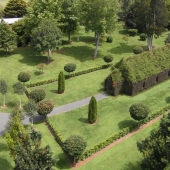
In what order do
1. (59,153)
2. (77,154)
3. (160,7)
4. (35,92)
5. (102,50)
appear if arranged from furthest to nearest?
1. (102,50)
2. (160,7)
3. (35,92)
4. (59,153)
5. (77,154)

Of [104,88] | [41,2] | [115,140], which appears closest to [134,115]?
[115,140]

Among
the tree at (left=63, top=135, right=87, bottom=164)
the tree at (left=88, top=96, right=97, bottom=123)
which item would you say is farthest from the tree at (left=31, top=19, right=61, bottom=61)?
the tree at (left=63, top=135, right=87, bottom=164)

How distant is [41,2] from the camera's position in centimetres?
5541

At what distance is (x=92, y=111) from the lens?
3338cm

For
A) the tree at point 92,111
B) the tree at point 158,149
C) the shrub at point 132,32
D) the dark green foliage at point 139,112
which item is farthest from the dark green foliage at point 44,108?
the shrub at point 132,32

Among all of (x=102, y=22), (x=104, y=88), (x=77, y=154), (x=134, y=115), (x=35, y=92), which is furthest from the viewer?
(x=102, y=22)

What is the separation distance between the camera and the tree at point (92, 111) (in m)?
33.1

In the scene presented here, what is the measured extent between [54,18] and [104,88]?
21095 millimetres

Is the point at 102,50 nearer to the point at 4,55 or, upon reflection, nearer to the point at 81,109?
the point at 4,55

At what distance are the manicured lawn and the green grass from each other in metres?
2.02

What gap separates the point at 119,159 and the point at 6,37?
112 feet

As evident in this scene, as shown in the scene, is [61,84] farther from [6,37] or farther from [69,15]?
[69,15]

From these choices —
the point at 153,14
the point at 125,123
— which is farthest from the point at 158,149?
the point at 153,14

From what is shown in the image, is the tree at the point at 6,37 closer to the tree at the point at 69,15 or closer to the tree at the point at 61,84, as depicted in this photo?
the tree at the point at 69,15
